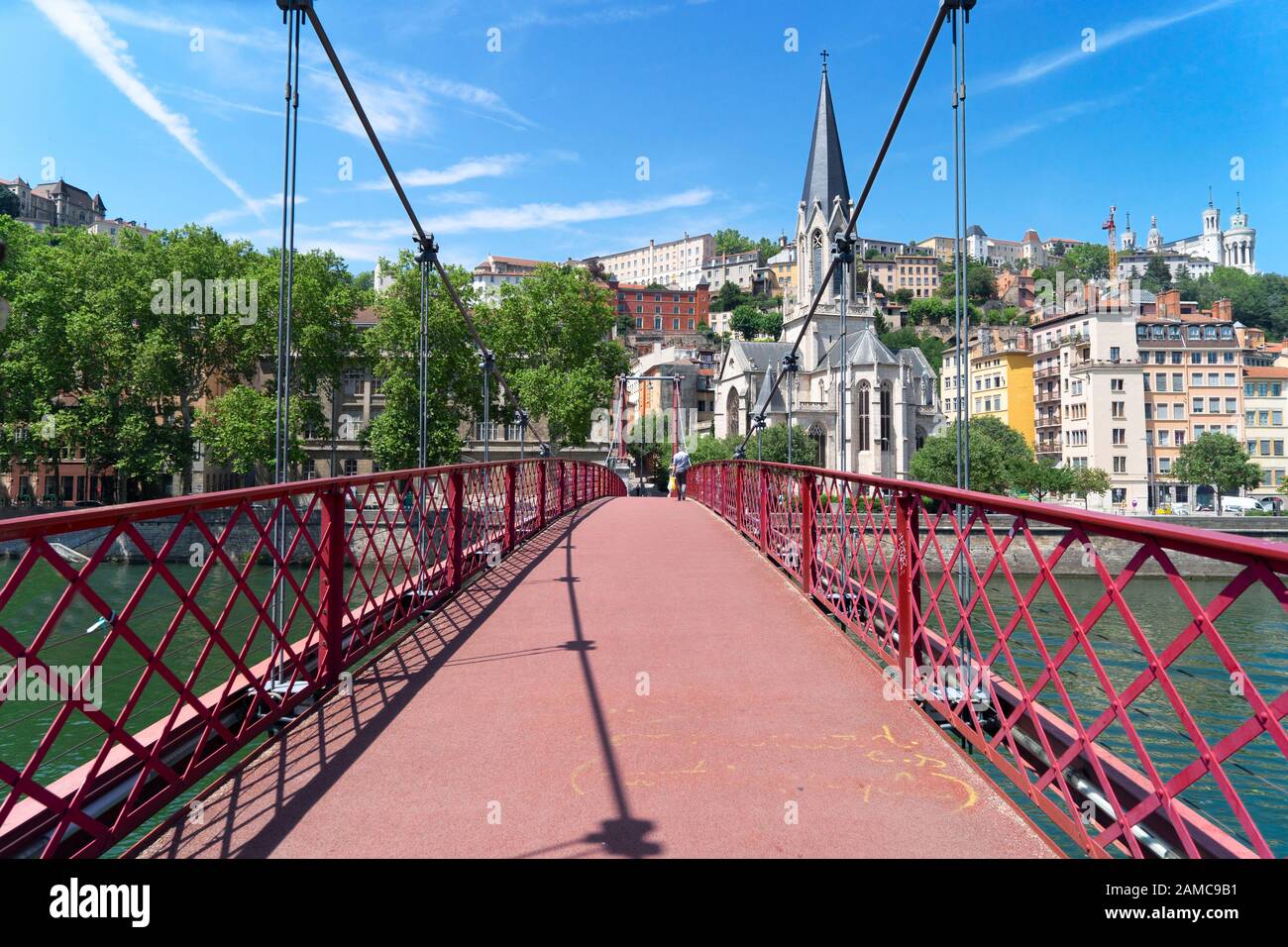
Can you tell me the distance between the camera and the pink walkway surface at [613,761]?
2523mm

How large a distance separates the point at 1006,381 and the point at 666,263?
259 feet

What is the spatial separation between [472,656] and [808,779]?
2.43 metres

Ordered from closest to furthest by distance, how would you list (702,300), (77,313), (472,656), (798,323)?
(472,656) → (77,313) → (798,323) → (702,300)

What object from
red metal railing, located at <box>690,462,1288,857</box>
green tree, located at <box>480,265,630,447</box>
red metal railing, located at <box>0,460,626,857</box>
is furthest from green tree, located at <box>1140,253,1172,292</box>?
red metal railing, located at <box>0,460,626,857</box>

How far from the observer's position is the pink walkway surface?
99.3 inches

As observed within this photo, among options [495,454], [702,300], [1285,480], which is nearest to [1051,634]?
[495,454]

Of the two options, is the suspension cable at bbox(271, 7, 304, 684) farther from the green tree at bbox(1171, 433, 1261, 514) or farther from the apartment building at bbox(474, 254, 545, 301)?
the apartment building at bbox(474, 254, 545, 301)

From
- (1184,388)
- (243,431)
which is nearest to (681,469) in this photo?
(243,431)

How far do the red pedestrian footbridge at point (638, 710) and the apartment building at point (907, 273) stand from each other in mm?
130306

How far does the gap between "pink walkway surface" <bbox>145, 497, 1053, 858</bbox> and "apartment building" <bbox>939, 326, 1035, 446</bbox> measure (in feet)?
201

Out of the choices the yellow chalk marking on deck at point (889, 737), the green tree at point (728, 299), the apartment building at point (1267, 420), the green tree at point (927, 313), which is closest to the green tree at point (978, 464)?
the apartment building at point (1267, 420)

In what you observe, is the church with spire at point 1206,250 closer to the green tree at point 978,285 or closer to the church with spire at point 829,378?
the green tree at point 978,285

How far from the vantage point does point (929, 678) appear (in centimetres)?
386
